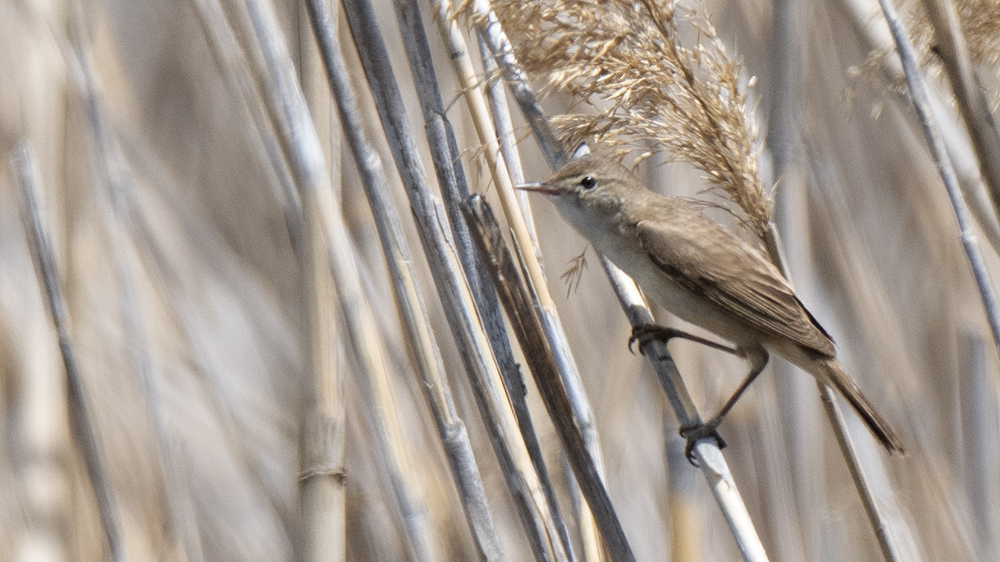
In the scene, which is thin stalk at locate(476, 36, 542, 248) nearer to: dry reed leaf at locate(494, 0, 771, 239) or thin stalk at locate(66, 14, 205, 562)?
dry reed leaf at locate(494, 0, 771, 239)

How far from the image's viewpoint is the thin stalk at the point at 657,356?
4.58ft

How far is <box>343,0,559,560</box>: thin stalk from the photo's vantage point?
1369 mm

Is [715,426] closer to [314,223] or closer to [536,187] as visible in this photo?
[536,187]

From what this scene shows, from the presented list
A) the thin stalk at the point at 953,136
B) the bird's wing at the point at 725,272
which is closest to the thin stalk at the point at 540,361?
the bird's wing at the point at 725,272

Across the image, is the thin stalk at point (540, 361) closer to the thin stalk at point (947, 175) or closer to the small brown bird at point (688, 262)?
the small brown bird at point (688, 262)

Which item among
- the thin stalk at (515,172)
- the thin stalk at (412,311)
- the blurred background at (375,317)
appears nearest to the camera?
the thin stalk at (412,311)

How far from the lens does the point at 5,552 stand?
1798 millimetres

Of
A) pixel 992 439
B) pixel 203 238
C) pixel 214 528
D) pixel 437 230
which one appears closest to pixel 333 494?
pixel 437 230

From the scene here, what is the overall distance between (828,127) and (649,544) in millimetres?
1358

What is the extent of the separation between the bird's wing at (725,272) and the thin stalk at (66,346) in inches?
47.0

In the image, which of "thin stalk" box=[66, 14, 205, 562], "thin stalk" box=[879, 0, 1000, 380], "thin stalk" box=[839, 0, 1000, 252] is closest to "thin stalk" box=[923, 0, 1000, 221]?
"thin stalk" box=[879, 0, 1000, 380]

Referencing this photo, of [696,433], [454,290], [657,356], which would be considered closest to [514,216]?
[454,290]

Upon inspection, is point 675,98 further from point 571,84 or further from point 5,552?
point 5,552

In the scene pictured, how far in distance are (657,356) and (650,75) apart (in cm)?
57
